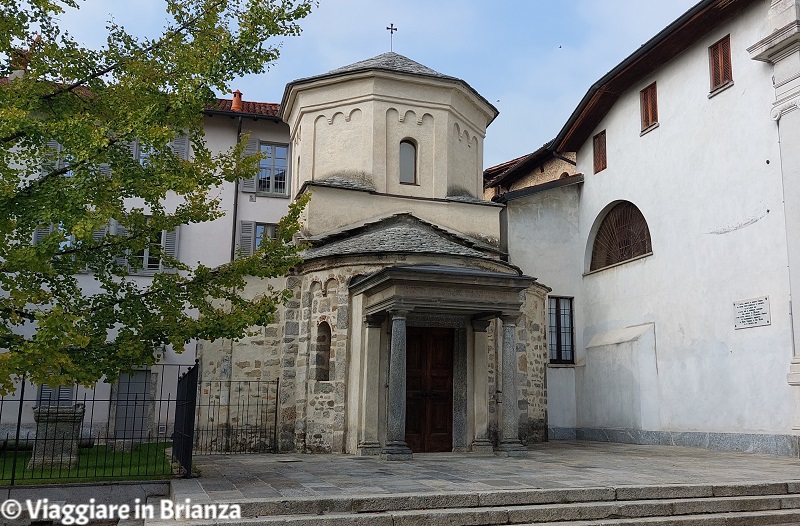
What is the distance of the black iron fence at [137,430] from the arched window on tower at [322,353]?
140cm

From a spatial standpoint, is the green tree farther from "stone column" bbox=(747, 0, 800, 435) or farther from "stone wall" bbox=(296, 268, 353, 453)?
"stone column" bbox=(747, 0, 800, 435)

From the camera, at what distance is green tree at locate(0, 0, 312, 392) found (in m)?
7.85

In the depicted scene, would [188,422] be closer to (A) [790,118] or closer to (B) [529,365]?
(B) [529,365]

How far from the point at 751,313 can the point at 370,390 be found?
7.91 m

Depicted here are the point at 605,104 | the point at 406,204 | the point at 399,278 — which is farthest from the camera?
the point at 605,104

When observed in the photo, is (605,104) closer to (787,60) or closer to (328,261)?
(787,60)

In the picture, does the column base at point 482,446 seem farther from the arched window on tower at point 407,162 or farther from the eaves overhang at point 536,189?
the eaves overhang at point 536,189

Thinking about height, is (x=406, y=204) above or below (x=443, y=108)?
below

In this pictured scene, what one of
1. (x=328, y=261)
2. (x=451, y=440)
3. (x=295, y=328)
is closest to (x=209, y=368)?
(x=295, y=328)

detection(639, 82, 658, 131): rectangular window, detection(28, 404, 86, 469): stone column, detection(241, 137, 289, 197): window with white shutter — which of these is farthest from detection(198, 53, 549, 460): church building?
detection(639, 82, 658, 131): rectangular window

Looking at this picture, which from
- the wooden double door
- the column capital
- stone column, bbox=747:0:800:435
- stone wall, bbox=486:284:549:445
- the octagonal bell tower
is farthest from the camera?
the octagonal bell tower

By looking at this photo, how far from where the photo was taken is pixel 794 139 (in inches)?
522

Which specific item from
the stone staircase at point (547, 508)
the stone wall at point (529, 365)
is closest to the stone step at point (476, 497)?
the stone staircase at point (547, 508)

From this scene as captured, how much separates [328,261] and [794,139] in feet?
31.2
